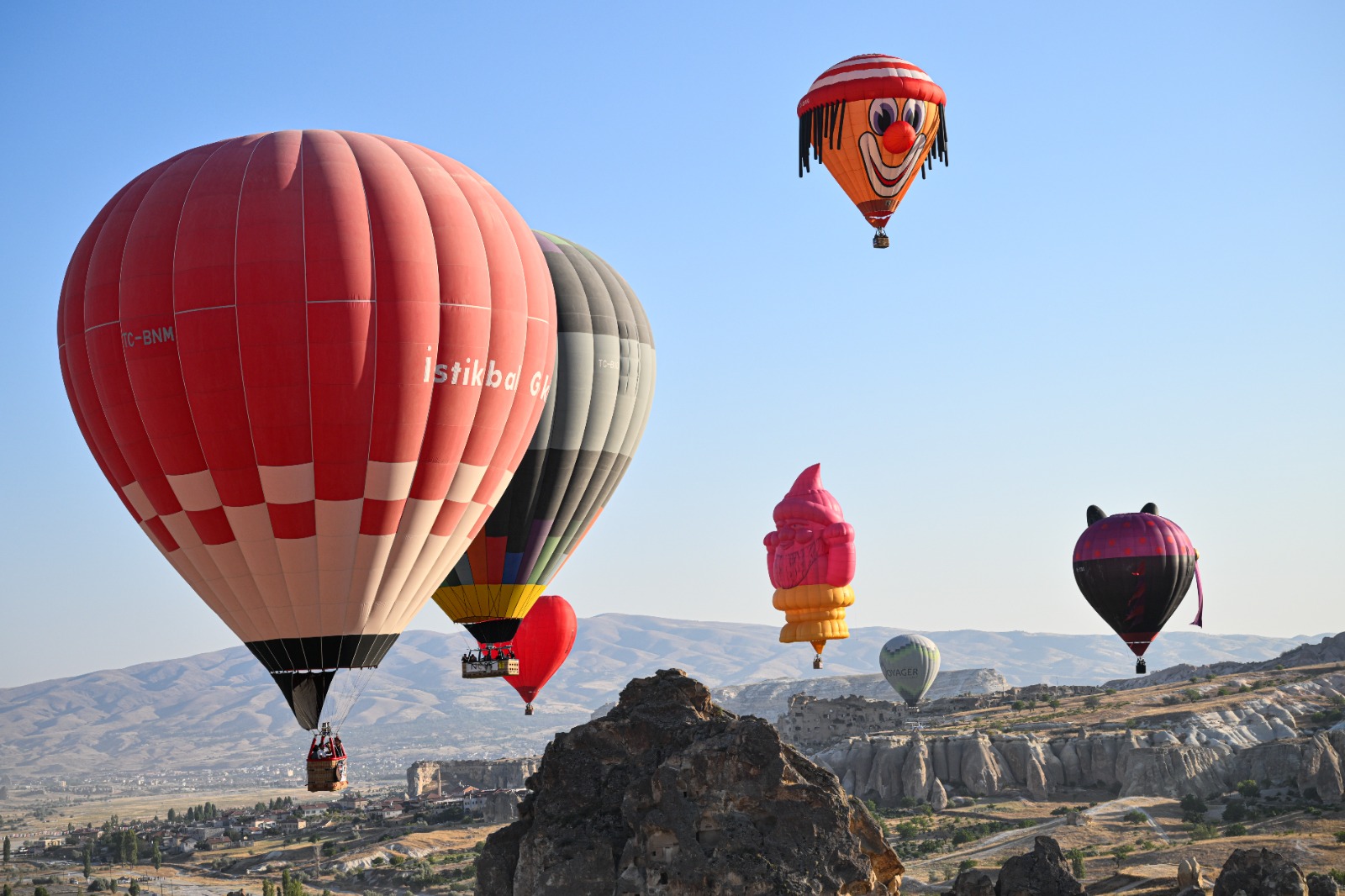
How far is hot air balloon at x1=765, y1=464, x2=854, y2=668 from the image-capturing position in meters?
55.1

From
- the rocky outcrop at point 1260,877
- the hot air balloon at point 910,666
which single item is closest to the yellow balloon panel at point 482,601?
the rocky outcrop at point 1260,877

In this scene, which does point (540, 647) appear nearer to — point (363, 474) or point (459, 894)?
point (363, 474)

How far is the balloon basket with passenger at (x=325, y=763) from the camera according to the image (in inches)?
1072

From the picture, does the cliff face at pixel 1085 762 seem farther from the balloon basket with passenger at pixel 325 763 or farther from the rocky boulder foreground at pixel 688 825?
the balloon basket with passenger at pixel 325 763

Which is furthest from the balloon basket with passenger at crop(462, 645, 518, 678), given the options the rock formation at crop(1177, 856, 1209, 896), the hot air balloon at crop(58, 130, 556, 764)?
the rock formation at crop(1177, 856, 1209, 896)

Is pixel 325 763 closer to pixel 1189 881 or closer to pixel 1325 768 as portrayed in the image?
pixel 1189 881

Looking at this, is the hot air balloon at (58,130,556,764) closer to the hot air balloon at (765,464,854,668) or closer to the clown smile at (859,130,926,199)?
the clown smile at (859,130,926,199)

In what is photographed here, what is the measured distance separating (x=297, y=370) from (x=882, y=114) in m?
18.0

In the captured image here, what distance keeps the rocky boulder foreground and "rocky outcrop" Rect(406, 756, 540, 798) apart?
9038 centimetres

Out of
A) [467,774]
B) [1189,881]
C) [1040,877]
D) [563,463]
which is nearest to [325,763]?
[563,463]

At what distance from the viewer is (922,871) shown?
165 feet

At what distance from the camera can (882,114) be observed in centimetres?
3775

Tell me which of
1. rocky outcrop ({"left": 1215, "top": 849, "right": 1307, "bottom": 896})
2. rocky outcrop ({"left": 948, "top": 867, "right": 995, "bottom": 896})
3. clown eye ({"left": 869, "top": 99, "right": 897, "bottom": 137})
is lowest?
rocky outcrop ({"left": 948, "top": 867, "right": 995, "bottom": 896})

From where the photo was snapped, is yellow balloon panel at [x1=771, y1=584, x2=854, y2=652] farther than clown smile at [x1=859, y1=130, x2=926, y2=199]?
Yes
